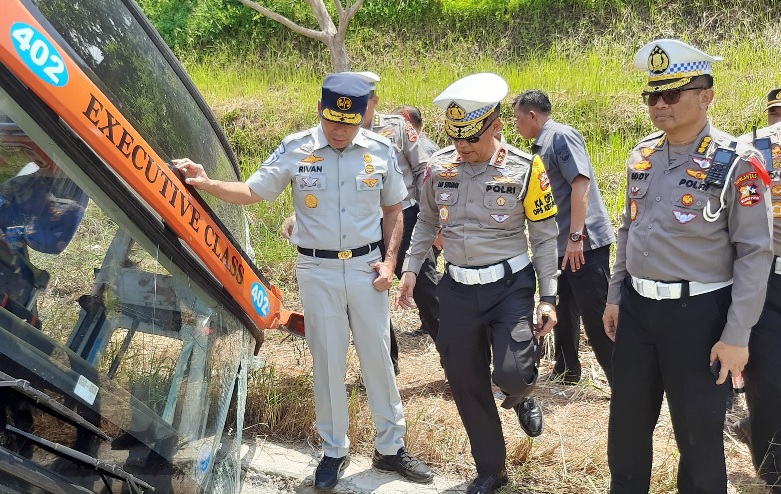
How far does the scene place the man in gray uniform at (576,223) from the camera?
4.51 meters

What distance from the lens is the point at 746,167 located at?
2750 mm

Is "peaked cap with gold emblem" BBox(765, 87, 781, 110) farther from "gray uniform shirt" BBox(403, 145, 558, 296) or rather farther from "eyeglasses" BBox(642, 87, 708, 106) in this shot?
"eyeglasses" BBox(642, 87, 708, 106)

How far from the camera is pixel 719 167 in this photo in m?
2.79

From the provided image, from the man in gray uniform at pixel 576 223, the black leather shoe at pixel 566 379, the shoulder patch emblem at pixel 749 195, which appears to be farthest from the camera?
the black leather shoe at pixel 566 379

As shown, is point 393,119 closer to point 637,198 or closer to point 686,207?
point 637,198

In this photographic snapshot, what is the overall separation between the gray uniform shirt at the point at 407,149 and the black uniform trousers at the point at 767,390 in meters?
2.32

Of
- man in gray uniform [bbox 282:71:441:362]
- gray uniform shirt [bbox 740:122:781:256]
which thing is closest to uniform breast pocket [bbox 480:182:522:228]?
gray uniform shirt [bbox 740:122:781:256]

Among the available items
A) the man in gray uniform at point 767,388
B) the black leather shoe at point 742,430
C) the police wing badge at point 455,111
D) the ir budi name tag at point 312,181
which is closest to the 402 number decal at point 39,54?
the ir budi name tag at point 312,181

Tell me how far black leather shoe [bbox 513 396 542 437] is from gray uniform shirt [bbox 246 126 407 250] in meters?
1.06

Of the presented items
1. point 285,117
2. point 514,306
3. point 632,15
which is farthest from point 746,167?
point 632,15

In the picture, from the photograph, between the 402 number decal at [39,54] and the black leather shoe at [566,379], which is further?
the black leather shoe at [566,379]

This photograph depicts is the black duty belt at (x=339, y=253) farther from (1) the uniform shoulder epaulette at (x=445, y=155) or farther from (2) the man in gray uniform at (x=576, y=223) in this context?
(2) the man in gray uniform at (x=576, y=223)

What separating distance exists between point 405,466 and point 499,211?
3.96ft

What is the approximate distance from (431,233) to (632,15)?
9247 mm
